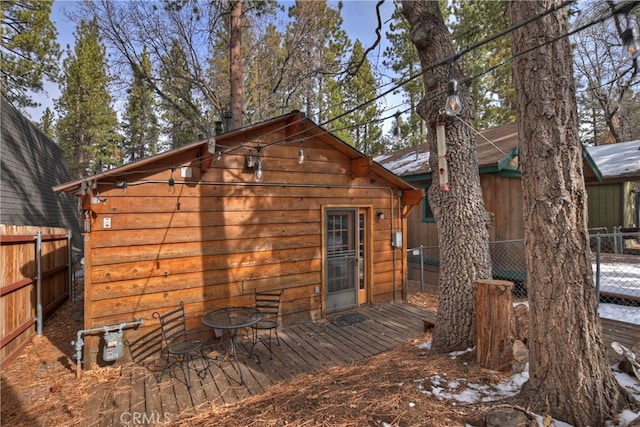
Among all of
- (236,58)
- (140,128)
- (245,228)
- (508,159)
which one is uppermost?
(140,128)

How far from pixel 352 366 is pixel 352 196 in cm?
313

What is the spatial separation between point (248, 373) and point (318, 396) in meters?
1.26

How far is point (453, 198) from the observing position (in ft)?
13.1

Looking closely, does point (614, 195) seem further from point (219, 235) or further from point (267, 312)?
point (219, 235)

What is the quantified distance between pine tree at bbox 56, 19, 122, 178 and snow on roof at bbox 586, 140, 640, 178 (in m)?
20.8

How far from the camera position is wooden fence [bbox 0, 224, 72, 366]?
13.3ft

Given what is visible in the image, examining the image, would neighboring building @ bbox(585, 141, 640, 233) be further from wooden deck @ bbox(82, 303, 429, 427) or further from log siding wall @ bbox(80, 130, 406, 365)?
wooden deck @ bbox(82, 303, 429, 427)

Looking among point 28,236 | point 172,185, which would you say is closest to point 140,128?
point 28,236

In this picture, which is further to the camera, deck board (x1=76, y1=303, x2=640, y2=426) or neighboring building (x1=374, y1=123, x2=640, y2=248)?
neighboring building (x1=374, y1=123, x2=640, y2=248)

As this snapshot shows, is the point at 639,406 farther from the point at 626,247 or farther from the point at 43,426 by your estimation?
the point at 626,247

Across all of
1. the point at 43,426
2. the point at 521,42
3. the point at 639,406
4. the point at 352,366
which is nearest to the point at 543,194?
the point at 521,42

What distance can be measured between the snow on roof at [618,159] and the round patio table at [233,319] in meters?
12.1

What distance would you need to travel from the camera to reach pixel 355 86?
610 inches

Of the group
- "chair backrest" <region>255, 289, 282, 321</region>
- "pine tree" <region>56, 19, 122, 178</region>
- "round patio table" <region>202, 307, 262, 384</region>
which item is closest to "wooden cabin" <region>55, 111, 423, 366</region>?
"chair backrest" <region>255, 289, 282, 321</region>
